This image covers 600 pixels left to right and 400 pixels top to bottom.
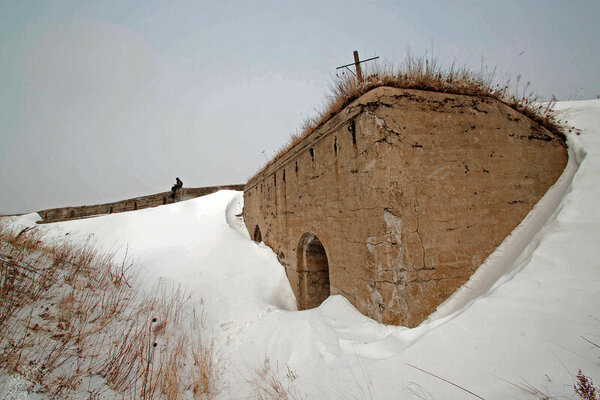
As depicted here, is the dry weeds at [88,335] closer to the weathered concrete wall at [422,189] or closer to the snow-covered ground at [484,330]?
the snow-covered ground at [484,330]

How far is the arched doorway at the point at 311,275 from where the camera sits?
459cm

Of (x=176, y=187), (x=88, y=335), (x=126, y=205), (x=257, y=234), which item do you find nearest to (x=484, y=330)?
(x=88, y=335)

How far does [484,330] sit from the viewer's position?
76.3 inches

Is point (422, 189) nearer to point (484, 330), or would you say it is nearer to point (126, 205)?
point (484, 330)

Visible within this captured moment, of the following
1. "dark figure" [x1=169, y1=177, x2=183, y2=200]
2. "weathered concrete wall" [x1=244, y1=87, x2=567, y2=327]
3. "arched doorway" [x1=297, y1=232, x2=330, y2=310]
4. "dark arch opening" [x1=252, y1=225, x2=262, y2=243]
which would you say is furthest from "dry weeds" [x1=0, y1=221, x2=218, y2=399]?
"dark figure" [x1=169, y1=177, x2=183, y2=200]

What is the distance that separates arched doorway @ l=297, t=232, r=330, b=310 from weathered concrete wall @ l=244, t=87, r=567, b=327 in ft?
3.53

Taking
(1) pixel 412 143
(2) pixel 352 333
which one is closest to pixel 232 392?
(2) pixel 352 333

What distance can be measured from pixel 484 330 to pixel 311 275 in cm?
296

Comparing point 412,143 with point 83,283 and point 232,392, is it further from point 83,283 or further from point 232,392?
point 83,283

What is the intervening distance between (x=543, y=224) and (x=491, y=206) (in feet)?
1.66

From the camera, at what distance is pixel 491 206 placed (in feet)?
9.54

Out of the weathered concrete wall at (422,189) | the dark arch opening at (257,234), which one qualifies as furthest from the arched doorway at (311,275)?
the dark arch opening at (257,234)

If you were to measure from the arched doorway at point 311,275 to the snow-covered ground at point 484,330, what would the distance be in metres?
0.63

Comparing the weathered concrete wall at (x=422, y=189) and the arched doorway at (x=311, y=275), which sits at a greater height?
the weathered concrete wall at (x=422, y=189)
